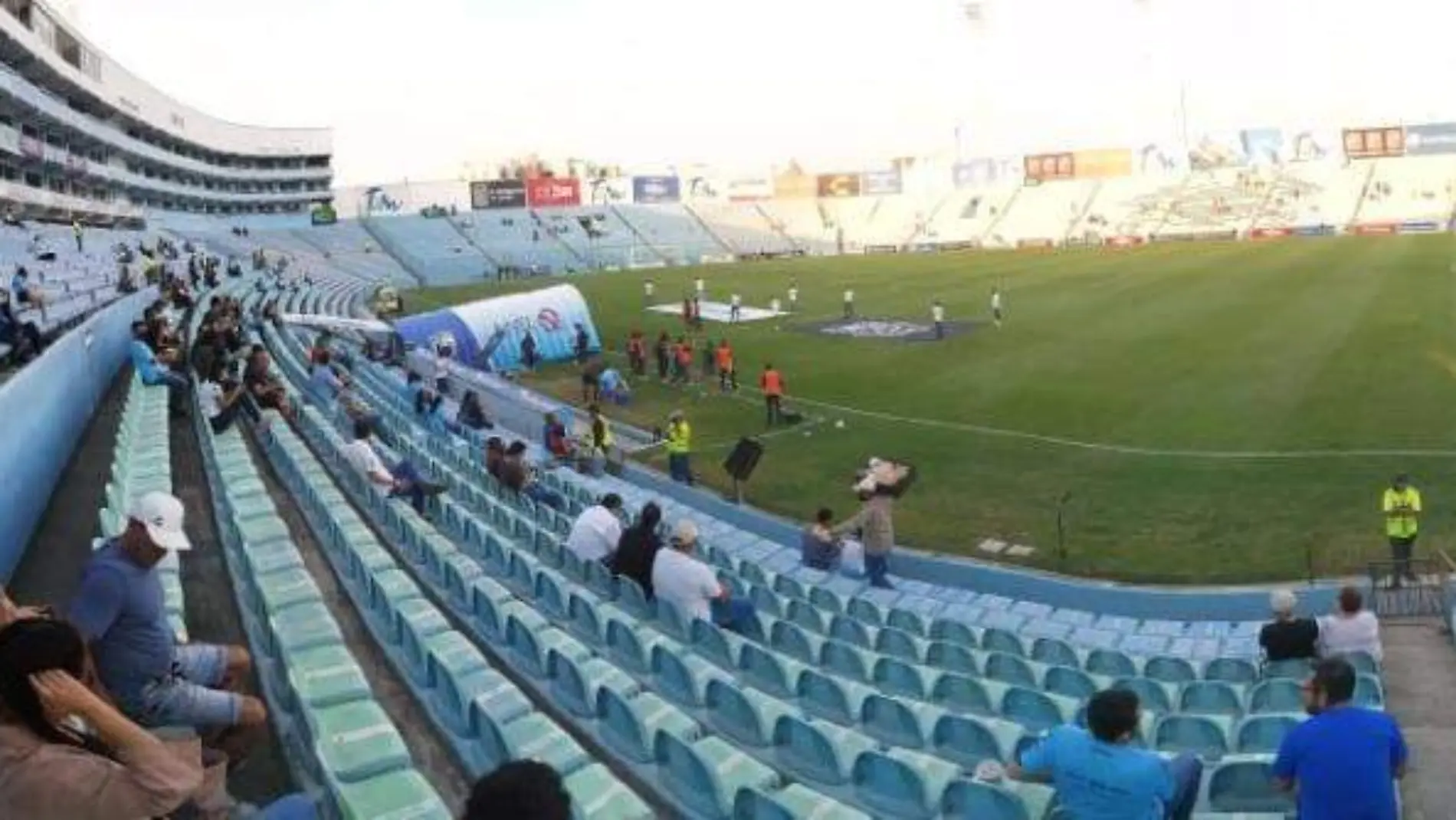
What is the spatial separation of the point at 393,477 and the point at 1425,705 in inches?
350

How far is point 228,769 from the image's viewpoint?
5.04m

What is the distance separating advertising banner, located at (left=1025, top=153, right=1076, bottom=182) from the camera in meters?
105

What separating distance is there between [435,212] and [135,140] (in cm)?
2197

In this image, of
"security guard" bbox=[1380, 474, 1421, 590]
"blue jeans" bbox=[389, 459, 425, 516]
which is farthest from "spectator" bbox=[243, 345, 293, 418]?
"security guard" bbox=[1380, 474, 1421, 590]

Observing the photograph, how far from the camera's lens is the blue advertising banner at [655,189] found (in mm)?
106188

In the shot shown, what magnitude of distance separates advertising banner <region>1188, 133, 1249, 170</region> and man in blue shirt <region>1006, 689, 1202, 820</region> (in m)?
105

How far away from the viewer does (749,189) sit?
11181 cm

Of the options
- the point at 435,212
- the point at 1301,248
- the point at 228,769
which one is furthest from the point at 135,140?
the point at 228,769

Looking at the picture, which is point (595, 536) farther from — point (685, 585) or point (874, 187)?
point (874, 187)

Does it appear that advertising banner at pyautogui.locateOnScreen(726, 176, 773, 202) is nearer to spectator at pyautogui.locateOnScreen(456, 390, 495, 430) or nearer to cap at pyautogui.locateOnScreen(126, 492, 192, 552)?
spectator at pyautogui.locateOnScreen(456, 390, 495, 430)

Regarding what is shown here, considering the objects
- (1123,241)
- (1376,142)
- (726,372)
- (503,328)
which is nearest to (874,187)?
(1123,241)

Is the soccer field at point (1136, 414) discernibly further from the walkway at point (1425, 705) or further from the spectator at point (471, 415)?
the spectator at point (471, 415)

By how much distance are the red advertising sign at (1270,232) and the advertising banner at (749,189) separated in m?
43.5

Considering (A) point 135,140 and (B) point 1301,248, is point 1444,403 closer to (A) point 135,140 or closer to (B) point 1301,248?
(B) point 1301,248
